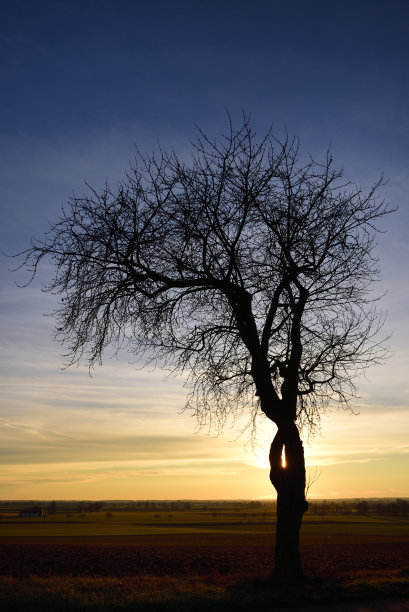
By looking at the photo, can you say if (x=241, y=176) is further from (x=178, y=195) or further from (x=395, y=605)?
(x=395, y=605)

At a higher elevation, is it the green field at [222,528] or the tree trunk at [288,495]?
the tree trunk at [288,495]

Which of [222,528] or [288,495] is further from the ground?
[288,495]

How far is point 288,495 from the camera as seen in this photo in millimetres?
12266

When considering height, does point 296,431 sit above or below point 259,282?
below

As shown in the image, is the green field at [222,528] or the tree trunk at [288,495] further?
the green field at [222,528]

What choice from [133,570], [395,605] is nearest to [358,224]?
[395,605]

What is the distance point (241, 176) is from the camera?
12.9m

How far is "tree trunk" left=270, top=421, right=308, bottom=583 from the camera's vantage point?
1198 cm

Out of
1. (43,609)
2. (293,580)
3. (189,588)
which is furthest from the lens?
(293,580)

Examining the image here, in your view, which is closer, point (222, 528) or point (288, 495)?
point (288, 495)

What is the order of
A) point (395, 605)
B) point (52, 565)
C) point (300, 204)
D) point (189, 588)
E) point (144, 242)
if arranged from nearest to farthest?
point (395, 605) < point (189, 588) < point (144, 242) < point (300, 204) < point (52, 565)

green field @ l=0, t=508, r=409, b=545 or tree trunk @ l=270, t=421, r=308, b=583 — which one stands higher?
tree trunk @ l=270, t=421, r=308, b=583

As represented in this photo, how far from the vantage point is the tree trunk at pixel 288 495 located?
11984 millimetres

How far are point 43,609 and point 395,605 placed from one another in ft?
19.9
